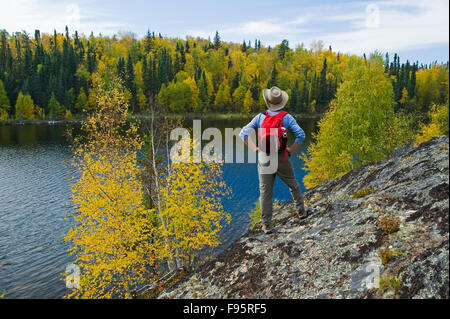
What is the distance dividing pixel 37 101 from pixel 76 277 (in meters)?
121

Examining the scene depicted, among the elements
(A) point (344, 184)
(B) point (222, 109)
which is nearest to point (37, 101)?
(B) point (222, 109)

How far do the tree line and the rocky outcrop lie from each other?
103 meters

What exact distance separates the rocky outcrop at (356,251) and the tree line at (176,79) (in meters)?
103

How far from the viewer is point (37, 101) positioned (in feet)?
398

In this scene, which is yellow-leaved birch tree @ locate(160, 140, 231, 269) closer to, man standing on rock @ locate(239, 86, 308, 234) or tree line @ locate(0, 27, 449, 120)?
man standing on rock @ locate(239, 86, 308, 234)

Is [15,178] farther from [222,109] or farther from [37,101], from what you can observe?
[222,109]

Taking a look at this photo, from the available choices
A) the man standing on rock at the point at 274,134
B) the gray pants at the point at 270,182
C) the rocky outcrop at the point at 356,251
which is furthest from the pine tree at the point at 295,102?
the man standing on rock at the point at 274,134

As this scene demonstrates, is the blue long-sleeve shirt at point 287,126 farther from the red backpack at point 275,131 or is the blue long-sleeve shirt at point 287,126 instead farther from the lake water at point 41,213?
the lake water at point 41,213

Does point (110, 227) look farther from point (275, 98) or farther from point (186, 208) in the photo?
point (275, 98)

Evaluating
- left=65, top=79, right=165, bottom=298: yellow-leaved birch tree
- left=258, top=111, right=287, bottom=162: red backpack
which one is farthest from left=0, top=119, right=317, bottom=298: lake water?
left=258, top=111, right=287, bottom=162: red backpack

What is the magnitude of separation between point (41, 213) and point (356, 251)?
3576 centimetres

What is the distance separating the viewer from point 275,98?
303 inches

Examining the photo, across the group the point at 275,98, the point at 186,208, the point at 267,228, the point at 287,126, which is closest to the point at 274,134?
the point at 287,126

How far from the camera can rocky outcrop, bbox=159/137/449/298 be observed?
5500mm
